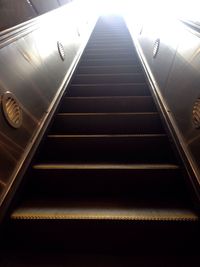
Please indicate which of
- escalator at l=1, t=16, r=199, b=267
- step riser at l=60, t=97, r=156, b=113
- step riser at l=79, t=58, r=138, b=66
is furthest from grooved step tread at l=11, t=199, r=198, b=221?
step riser at l=79, t=58, r=138, b=66

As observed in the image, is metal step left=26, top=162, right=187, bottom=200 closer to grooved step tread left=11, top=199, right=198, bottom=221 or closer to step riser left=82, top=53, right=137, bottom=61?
grooved step tread left=11, top=199, right=198, bottom=221

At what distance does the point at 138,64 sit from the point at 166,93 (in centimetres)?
137

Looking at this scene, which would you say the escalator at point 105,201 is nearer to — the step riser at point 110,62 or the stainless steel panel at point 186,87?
the stainless steel panel at point 186,87

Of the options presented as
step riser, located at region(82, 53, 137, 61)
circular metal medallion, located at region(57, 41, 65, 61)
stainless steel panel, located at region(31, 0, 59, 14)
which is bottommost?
step riser, located at region(82, 53, 137, 61)

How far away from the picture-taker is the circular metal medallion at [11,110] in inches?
65.4

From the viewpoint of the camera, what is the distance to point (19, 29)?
6.97ft

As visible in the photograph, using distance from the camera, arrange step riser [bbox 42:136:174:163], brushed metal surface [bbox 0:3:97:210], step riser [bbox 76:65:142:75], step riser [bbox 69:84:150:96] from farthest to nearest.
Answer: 1. step riser [bbox 76:65:142:75]
2. step riser [bbox 69:84:150:96]
3. step riser [bbox 42:136:174:163]
4. brushed metal surface [bbox 0:3:97:210]

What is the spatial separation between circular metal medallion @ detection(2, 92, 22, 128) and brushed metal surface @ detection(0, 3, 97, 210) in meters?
0.03

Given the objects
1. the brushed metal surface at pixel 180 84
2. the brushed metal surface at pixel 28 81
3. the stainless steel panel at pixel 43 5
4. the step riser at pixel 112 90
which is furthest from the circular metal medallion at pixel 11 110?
the stainless steel panel at pixel 43 5

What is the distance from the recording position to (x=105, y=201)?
1513 mm

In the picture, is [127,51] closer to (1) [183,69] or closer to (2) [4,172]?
(1) [183,69]

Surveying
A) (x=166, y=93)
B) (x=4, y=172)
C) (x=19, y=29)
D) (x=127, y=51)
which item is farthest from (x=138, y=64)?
(x=4, y=172)

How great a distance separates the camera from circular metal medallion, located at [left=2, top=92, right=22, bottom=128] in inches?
65.4
